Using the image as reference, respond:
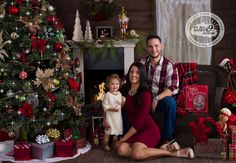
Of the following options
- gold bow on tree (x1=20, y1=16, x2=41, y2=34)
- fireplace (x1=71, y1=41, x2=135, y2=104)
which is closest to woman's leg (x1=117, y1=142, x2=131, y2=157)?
fireplace (x1=71, y1=41, x2=135, y2=104)

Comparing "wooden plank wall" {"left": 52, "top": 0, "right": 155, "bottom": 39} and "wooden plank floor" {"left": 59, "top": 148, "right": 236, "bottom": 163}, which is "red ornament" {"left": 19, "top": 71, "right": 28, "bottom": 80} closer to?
"wooden plank floor" {"left": 59, "top": 148, "right": 236, "bottom": 163}

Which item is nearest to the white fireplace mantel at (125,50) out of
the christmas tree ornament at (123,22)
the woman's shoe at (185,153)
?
the christmas tree ornament at (123,22)

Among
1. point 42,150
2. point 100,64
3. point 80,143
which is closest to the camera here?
point 42,150

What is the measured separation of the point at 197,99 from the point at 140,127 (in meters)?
0.76

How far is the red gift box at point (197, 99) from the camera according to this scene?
3920 mm

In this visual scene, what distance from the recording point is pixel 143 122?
3.59 m

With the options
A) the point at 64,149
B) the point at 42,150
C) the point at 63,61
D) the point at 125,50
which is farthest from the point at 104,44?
the point at 42,150

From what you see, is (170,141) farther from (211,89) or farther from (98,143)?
(211,89)

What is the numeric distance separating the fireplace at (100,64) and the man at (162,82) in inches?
27.4

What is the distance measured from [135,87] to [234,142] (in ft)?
A: 3.57

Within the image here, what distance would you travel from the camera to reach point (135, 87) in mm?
3674

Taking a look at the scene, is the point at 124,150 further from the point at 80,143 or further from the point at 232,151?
the point at 232,151

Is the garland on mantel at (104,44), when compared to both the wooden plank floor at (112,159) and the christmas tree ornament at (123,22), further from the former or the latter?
the wooden plank floor at (112,159)

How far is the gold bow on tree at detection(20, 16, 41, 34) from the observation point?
3.63 metres
